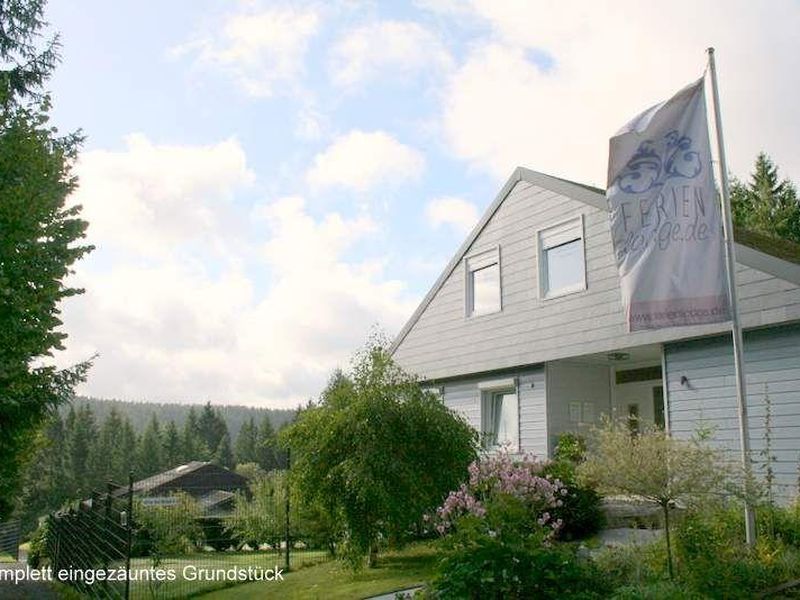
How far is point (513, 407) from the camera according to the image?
56.0 feet

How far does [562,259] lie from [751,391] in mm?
4857

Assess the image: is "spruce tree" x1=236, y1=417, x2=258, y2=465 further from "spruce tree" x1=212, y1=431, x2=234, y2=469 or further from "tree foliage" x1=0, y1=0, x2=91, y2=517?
"tree foliage" x1=0, y1=0, x2=91, y2=517

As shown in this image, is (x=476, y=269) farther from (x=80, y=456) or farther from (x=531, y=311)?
(x=80, y=456)

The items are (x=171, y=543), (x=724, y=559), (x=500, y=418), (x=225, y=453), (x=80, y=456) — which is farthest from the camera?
(x=225, y=453)

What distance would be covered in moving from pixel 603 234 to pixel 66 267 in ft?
31.2

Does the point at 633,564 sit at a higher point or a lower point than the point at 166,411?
lower

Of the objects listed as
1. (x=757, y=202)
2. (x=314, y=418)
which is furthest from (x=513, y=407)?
(x=757, y=202)

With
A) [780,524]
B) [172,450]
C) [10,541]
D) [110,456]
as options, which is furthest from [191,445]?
[780,524]

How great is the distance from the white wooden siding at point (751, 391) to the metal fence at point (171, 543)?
22.8ft

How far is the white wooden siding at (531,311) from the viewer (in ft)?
39.2

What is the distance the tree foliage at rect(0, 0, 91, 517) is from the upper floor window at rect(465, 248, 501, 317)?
9.10 m

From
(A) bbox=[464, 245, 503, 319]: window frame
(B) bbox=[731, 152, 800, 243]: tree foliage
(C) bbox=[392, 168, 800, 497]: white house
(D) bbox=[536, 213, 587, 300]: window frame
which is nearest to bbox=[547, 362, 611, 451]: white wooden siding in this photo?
(C) bbox=[392, 168, 800, 497]: white house

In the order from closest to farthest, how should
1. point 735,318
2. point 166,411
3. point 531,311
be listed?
point 735,318 < point 531,311 < point 166,411

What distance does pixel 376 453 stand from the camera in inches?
448
